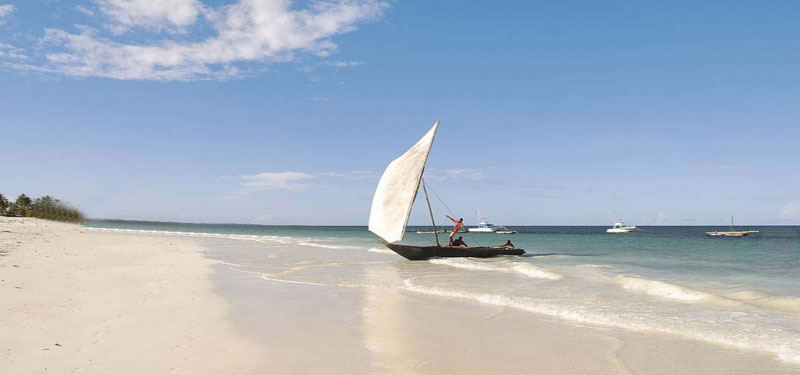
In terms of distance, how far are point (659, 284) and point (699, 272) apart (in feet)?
34.4

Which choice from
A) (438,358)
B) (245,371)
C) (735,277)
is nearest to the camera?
(245,371)

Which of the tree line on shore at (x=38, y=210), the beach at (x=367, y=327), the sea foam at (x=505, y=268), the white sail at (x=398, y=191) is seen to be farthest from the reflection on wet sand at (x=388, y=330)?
the tree line on shore at (x=38, y=210)

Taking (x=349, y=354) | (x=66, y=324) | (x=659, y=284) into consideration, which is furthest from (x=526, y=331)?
(x=659, y=284)

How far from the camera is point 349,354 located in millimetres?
8727

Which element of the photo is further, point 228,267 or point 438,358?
point 228,267

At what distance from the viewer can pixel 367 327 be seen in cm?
1113

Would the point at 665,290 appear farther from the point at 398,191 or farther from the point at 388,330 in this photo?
the point at 398,191

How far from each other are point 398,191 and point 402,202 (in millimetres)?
893

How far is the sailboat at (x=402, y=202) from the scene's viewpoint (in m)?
31.3

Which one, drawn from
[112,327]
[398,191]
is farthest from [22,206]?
[112,327]

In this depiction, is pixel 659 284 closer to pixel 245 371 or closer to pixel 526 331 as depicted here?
pixel 526 331

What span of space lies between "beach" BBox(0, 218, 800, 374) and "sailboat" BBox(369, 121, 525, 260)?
11.9 meters

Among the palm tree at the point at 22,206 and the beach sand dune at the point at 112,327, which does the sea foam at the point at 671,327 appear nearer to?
the beach sand dune at the point at 112,327

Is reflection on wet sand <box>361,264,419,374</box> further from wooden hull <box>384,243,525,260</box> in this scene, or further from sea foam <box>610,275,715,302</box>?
wooden hull <box>384,243,525,260</box>
